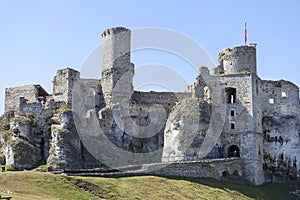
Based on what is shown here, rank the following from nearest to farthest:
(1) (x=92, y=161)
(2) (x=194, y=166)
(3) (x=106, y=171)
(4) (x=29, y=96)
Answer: (3) (x=106, y=171), (2) (x=194, y=166), (1) (x=92, y=161), (4) (x=29, y=96)

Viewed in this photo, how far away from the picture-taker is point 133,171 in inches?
2370

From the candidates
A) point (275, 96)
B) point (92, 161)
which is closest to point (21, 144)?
point (92, 161)

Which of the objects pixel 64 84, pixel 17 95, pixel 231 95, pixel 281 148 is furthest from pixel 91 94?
pixel 281 148

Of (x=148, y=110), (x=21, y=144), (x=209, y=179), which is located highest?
(x=148, y=110)

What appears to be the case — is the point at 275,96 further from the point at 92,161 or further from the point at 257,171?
the point at 92,161

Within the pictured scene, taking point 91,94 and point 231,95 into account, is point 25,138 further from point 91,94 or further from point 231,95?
point 231,95

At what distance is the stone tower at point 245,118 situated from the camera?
73.9 m

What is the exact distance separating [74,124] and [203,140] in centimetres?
1738

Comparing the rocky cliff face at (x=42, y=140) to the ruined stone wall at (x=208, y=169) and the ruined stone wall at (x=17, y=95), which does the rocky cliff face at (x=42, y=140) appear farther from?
the ruined stone wall at (x=208, y=169)

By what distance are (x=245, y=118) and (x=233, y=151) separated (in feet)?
16.6

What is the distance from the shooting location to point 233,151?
7600cm

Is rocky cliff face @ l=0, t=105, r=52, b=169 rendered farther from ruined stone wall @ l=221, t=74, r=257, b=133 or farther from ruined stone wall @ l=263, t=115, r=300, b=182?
ruined stone wall @ l=263, t=115, r=300, b=182

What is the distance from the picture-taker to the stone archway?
247 feet

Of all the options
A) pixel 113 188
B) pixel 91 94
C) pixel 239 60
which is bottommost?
pixel 113 188
